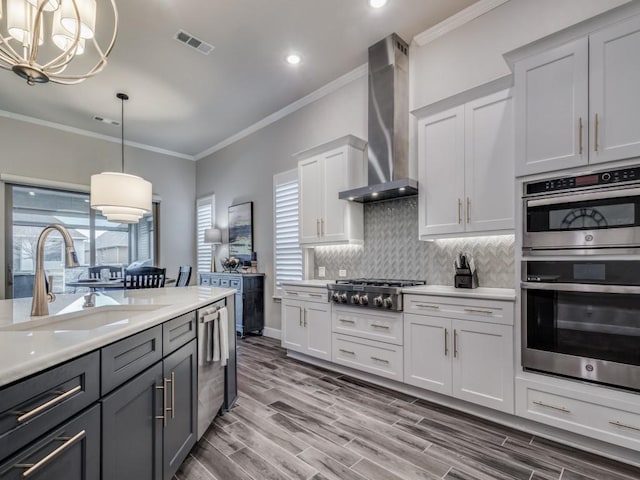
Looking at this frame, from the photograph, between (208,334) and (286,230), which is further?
(286,230)

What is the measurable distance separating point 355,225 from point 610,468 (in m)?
2.77

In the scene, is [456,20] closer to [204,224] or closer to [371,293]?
[371,293]

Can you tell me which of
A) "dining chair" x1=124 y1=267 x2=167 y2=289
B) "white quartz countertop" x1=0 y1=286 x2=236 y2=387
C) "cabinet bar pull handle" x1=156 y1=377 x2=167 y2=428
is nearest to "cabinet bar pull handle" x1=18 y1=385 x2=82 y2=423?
"white quartz countertop" x1=0 y1=286 x2=236 y2=387

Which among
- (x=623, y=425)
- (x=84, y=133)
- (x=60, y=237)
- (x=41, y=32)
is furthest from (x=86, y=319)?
(x=84, y=133)

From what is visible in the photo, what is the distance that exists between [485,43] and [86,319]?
3818mm

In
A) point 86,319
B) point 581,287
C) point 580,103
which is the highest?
point 580,103

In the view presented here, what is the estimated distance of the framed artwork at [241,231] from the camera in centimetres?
562

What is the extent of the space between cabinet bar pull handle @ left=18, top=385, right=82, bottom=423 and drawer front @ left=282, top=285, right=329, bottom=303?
2.76 m

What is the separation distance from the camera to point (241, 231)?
576 cm

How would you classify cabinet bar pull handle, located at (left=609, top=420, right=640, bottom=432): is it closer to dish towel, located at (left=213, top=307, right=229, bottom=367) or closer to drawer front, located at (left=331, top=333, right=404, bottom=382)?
drawer front, located at (left=331, top=333, right=404, bottom=382)

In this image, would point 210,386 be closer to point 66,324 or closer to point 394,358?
point 66,324

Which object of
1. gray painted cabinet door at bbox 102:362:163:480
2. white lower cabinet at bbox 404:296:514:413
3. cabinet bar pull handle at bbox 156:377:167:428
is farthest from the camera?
white lower cabinet at bbox 404:296:514:413

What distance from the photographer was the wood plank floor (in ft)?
6.35

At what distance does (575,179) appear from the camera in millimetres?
2172
